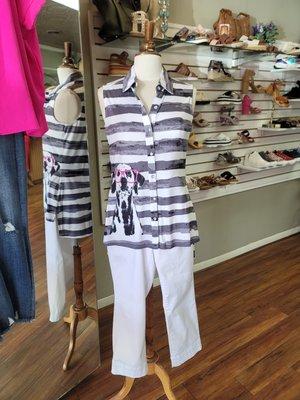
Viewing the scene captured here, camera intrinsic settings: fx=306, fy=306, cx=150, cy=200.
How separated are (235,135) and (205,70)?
605 millimetres

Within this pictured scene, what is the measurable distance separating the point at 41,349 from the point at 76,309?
248 millimetres

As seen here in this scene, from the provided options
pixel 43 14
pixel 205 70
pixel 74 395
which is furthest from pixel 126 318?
pixel 205 70

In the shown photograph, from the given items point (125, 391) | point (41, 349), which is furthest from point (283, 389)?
point (41, 349)

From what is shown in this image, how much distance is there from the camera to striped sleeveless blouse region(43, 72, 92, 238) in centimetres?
128

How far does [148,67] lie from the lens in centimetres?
115

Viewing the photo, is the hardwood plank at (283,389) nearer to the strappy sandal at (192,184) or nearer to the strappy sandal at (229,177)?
the strappy sandal at (192,184)

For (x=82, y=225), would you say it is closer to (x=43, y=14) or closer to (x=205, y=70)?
(x=43, y=14)

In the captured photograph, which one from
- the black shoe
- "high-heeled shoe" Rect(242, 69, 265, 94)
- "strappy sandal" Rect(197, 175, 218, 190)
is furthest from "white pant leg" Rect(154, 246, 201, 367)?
the black shoe

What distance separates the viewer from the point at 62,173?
137 cm

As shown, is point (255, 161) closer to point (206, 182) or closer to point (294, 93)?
Result: point (206, 182)

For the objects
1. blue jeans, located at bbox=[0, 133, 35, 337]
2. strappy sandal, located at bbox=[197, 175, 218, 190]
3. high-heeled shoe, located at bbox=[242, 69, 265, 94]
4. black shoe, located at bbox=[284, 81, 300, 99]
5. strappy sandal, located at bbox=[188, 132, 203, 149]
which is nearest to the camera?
blue jeans, located at bbox=[0, 133, 35, 337]

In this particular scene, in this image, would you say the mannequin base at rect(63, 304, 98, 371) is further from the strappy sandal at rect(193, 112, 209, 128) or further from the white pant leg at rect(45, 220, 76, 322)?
the strappy sandal at rect(193, 112, 209, 128)

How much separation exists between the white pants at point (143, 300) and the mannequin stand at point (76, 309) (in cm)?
30

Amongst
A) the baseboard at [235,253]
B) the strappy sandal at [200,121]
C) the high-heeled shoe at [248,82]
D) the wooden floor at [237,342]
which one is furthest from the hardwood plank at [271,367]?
the high-heeled shoe at [248,82]
